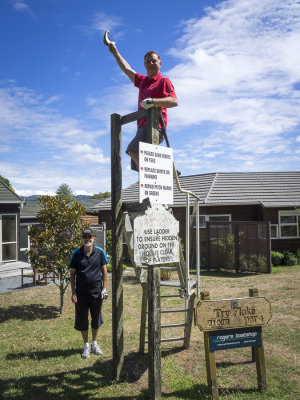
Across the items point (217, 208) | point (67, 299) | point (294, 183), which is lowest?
point (67, 299)

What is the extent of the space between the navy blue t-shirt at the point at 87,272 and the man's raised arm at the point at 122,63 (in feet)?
9.59

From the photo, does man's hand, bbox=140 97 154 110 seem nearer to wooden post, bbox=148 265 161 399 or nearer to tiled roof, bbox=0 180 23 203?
wooden post, bbox=148 265 161 399

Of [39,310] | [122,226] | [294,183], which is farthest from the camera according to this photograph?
[294,183]

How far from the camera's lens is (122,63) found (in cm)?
471

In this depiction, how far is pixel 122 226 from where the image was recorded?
4.76 meters

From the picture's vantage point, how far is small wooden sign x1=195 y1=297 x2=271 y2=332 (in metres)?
4.27

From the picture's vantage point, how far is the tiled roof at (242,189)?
18953mm

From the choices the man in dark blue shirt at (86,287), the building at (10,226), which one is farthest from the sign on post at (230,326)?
the building at (10,226)

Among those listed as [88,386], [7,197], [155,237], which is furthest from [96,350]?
[7,197]

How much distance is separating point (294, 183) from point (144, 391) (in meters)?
19.8

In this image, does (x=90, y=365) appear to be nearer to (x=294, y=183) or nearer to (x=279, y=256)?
(x=279, y=256)

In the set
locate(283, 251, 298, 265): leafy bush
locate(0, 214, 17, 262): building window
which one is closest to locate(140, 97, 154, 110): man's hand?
locate(0, 214, 17, 262): building window

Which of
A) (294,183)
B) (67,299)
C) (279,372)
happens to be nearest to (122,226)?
(279,372)

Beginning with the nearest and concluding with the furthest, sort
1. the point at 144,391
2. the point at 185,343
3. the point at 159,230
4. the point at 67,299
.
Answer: the point at 159,230
the point at 144,391
the point at 185,343
the point at 67,299
